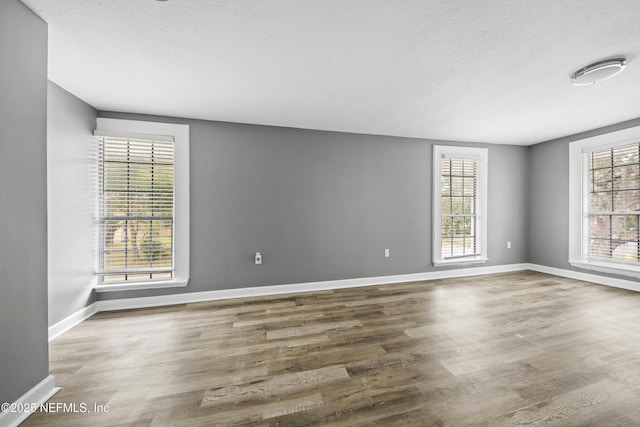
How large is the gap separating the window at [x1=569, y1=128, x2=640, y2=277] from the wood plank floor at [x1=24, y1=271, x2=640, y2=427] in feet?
3.54

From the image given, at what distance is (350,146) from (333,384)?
3189 millimetres

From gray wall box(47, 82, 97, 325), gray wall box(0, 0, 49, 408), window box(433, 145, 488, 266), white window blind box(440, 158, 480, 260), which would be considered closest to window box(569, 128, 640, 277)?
window box(433, 145, 488, 266)

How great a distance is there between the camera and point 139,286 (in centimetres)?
302

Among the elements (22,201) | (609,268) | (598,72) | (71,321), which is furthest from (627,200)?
(71,321)

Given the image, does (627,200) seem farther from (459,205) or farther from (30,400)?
(30,400)

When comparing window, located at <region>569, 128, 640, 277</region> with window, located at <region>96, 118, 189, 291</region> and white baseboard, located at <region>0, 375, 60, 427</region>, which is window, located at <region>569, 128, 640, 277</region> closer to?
window, located at <region>96, 118, 189, 291</region>

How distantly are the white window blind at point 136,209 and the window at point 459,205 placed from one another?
4.18m

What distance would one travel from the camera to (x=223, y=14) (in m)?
1.51

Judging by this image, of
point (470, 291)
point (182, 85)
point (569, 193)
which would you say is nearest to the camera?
→ point (182, 85)

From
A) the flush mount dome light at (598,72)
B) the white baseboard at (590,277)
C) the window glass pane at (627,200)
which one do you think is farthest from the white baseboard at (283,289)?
the flush mount dome light at (598,72)

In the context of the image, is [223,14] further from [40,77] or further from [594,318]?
[594,318]

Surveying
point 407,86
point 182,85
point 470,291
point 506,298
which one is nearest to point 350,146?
point 407,86

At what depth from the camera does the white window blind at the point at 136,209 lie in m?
2.94

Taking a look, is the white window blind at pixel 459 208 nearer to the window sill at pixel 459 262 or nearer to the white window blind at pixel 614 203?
the window sill at pixel 459 262
